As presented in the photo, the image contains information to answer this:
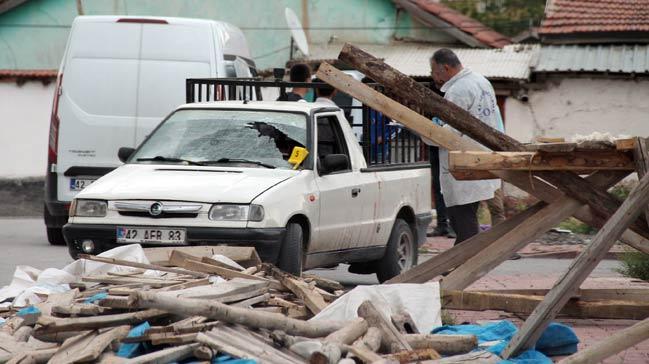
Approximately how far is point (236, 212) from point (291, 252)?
1.86 ft

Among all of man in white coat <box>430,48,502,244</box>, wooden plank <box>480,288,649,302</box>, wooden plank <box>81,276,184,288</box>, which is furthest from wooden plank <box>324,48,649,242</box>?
man in white coat <box>430,48,502,244</box>

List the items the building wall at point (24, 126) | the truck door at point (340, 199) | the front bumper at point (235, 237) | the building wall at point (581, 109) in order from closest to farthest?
the front bumper at point (235, 237)
the truck door at point (340, 199)
the building wall at point (581, 109)
the building wall at point (24, 126)

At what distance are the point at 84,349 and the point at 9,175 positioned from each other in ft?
64.3

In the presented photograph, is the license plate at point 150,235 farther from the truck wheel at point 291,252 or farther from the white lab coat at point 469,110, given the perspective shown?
the white lab coat at point 469,110

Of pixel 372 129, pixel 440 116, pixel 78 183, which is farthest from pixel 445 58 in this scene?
pixel 78 183

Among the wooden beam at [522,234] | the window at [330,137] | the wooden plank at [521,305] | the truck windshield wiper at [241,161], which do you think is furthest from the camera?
the window at [330,137]

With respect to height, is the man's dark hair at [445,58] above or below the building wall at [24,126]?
above

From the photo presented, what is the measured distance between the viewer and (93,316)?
7453 millimetres

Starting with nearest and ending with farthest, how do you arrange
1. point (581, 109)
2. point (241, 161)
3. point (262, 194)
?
point (262, 194)
point (241, 161)
point (581, 109)

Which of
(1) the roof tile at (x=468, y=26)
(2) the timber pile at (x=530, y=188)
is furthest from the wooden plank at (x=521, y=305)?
(1) the roof tile at (x=468, y=26)

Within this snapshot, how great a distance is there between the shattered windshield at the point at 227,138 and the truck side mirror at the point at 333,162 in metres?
0.24

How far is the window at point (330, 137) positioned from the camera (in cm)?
1229

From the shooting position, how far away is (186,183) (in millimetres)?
10766

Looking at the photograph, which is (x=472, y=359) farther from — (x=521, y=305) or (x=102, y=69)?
(x=102, y=69)
